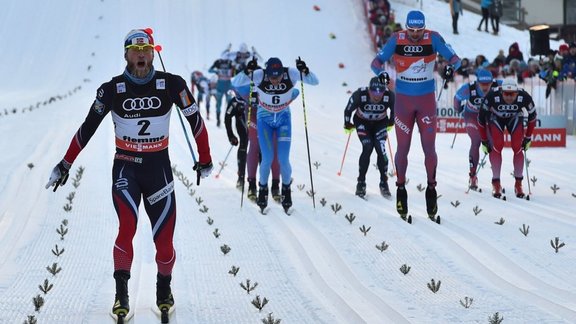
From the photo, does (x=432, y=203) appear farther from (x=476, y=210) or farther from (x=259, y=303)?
(x=259, y=303)

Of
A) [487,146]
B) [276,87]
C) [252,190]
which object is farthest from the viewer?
[487,146]

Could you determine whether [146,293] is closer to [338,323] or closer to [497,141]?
[338,323]

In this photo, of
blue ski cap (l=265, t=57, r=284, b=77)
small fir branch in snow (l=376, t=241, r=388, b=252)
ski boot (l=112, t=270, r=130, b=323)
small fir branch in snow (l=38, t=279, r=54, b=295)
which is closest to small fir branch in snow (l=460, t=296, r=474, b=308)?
small fir branch in snow (l=376, t=241, r=388, b=252)

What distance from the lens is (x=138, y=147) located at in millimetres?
7070

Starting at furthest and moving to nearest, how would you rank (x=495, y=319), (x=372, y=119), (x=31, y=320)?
(x=372, y=119) < (x=31, y=320) < (x=495, y=319)

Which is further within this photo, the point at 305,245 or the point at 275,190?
the point at 275,190

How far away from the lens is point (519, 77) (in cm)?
2342

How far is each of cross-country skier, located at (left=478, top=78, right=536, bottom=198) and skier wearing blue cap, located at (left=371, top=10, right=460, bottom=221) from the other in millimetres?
2587

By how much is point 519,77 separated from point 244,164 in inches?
431

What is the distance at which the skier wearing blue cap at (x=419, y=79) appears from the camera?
11.0 m

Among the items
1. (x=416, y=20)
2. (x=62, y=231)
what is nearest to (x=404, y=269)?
(x=416, y=20)

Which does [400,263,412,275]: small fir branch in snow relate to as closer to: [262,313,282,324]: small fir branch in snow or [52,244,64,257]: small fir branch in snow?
[262,313,282,324]: small fir branch in snow

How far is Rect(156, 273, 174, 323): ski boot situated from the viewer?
276 inches

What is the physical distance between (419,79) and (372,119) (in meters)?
3.10
